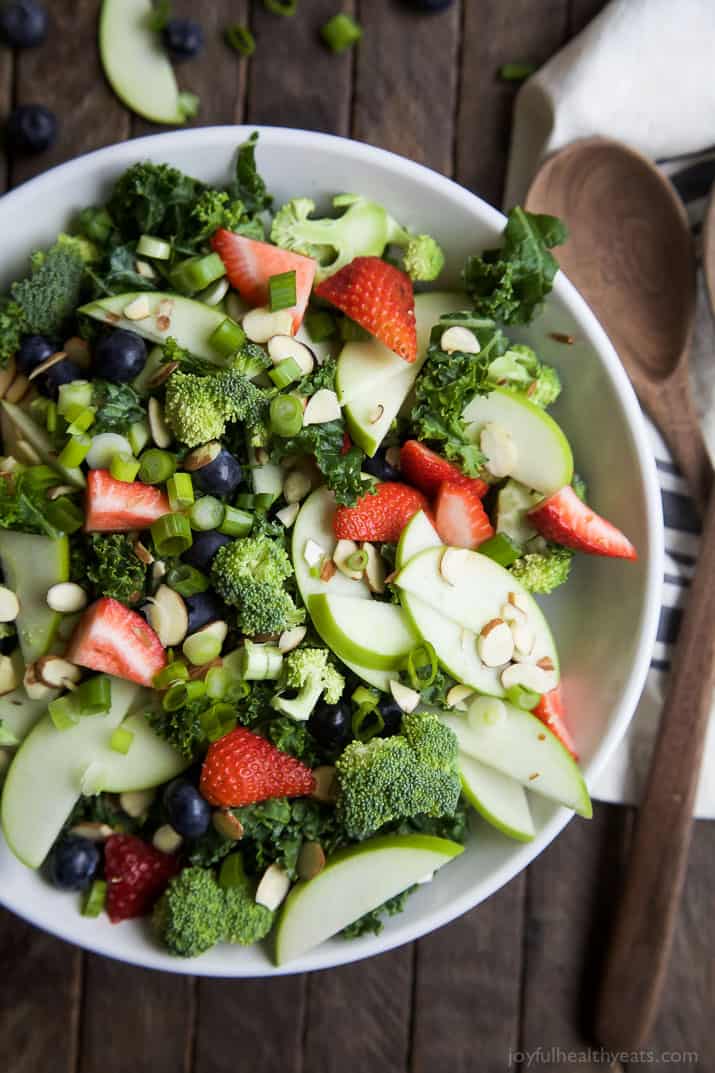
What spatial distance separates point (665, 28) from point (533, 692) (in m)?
1.60

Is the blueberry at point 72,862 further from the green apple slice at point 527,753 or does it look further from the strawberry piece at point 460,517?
the strawberry piece at point 460,517

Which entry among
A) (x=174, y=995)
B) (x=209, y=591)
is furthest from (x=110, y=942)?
(x=209, y=591)

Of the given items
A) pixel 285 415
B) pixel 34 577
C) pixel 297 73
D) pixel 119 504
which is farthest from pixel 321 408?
pixel 297 73

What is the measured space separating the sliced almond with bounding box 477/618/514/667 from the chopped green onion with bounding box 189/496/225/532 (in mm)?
579

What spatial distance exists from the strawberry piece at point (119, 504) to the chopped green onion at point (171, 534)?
0.03m

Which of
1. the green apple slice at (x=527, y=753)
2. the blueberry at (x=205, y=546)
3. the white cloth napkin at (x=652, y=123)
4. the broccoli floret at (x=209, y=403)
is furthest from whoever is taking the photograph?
the white cloth napkin at (x=652, y=123)

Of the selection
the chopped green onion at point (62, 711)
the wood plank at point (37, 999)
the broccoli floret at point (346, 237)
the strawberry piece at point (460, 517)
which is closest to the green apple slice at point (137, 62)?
the broccoli floret at point (346, 237)

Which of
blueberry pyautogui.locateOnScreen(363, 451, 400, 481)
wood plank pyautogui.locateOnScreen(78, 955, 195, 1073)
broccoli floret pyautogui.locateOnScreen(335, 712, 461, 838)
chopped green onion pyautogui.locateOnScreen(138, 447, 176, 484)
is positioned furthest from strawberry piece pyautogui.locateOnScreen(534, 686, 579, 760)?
wood plank pyautogui.locateOnScreen(78, 955, 195, 1073)

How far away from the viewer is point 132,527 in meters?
1.82

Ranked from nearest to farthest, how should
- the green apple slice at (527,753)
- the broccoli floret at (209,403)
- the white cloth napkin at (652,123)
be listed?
the broccoli floret at (209,403) → the green apple slice at (527,753) → the white cloth napkin at (652,123)

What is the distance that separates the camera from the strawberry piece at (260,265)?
6.05 feet

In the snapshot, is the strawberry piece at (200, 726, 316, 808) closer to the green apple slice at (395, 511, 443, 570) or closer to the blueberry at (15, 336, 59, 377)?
the green apple slice at (395, 511, 443, 570)

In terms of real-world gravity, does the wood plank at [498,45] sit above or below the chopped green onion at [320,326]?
above

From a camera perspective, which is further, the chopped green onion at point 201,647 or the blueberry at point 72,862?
the blueberry at point 72,862
